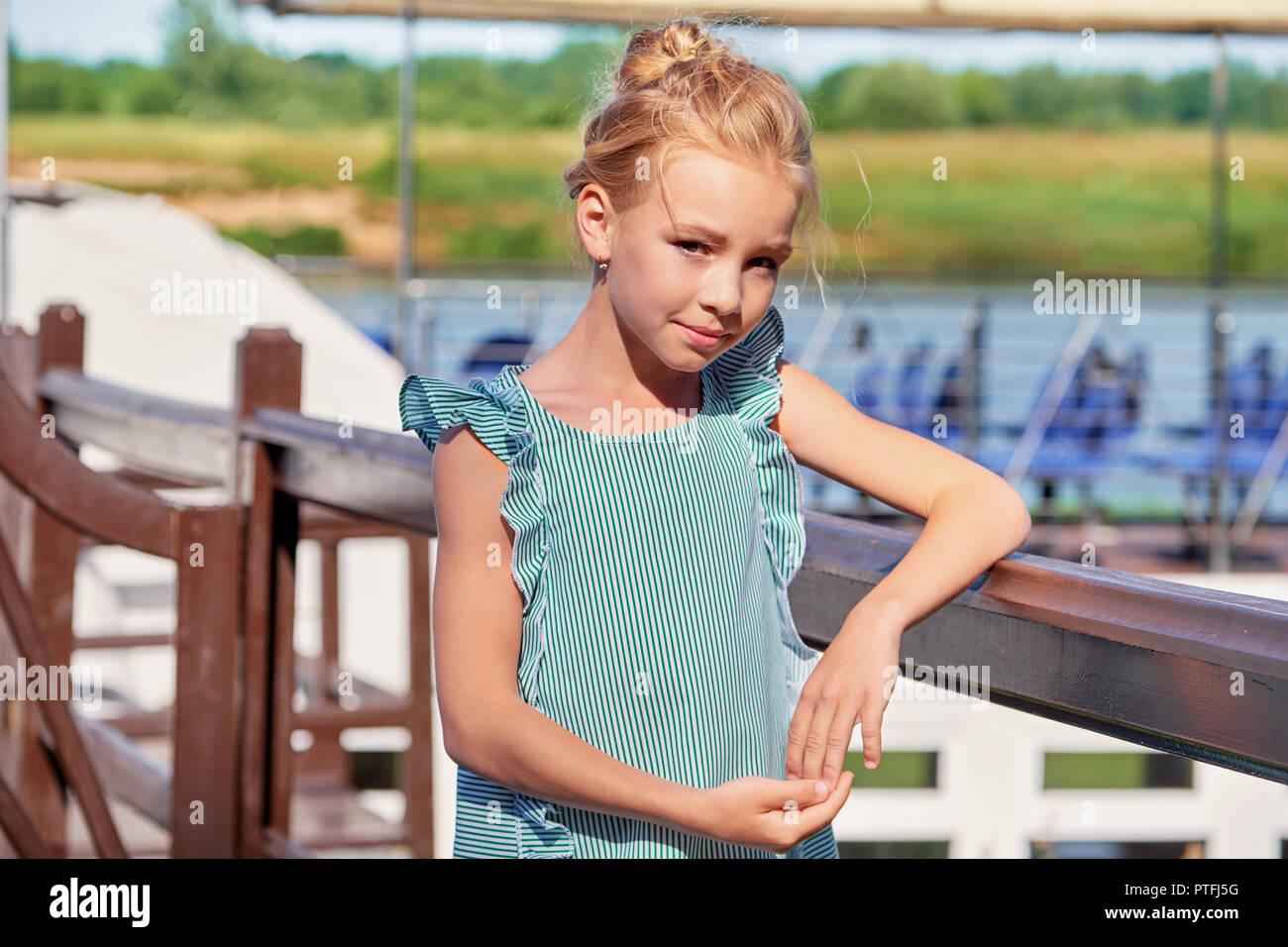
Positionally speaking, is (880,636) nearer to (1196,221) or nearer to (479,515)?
(479,515)

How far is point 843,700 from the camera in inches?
28.8

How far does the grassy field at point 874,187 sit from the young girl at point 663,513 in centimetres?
1980

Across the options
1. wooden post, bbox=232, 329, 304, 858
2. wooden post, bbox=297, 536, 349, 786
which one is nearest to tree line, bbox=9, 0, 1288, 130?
wooden post, bbox=297, 536, 349, 786

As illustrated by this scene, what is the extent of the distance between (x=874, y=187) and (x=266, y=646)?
2140 centimetres

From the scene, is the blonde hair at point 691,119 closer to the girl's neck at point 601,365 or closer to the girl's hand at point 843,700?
the girl's neck at point 601,365

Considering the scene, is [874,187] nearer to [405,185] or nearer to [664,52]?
[405,185]

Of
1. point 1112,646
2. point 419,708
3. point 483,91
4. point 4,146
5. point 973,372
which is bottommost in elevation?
point 419,708

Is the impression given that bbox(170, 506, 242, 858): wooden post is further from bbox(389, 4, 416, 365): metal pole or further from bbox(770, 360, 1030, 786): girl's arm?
bbox(389, 4, 416, 365): metal pole

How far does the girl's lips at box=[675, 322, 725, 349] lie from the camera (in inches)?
30.2

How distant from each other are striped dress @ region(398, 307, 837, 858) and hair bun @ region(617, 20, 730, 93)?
0.17 metres

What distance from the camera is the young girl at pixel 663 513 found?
75 centimetres

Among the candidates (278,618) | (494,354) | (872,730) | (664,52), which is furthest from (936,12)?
(872,730)

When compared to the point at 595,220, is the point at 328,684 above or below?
below

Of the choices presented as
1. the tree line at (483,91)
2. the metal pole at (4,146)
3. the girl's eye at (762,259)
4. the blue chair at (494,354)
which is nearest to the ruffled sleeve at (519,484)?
the girl's eye at (762,259)
